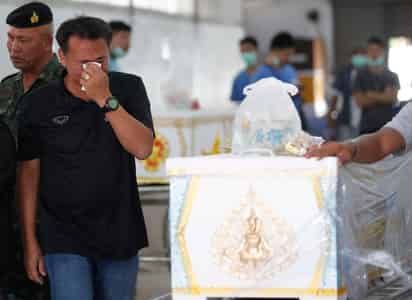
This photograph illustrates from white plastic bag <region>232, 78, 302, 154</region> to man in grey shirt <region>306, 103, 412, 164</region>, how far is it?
0.74 feet

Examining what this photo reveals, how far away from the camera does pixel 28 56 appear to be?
451 centimetres

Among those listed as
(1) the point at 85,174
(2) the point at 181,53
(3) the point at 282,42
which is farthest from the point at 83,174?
(2) the point at 181,53

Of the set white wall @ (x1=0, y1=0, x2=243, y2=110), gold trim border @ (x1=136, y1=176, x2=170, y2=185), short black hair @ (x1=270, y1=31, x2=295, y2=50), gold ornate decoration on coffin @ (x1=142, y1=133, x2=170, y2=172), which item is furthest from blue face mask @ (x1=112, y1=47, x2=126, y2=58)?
short black hair @ (x1=270, y1=31, x2=295, y2=50)

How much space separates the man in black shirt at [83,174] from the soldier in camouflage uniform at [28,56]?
0.50 meters

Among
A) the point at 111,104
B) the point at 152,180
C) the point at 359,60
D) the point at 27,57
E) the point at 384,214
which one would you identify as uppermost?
the point at 27,57

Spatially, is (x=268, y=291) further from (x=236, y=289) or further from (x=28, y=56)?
(x=28, y=56)

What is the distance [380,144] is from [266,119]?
53cm

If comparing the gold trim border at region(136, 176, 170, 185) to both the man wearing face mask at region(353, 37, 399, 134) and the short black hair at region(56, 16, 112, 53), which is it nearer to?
the man wearing face mask at region(353, 37, 399, 134)

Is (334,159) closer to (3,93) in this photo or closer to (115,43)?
(3,93)

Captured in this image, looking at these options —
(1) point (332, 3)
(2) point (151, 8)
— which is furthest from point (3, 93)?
(1) point (332, 3)

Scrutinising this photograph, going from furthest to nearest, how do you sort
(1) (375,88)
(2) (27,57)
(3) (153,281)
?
(1) (375,88)
(3) (153,281)
(2) (27,57)

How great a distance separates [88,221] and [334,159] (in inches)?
40.4

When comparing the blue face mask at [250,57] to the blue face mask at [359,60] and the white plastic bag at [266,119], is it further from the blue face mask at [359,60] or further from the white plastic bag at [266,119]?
the white plastic bag at [266,119]

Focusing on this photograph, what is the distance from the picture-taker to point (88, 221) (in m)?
3.93
